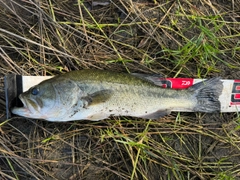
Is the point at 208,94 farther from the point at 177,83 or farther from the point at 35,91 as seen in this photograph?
the point at 35,91

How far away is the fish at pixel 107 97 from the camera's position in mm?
3092

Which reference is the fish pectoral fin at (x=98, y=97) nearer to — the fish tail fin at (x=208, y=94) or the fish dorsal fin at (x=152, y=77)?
the fish dorsal fin at (x=152, y=77)

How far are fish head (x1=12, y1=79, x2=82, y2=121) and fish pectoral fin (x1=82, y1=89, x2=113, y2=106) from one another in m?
0.11

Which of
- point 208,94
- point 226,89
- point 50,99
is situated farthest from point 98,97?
point 226,89

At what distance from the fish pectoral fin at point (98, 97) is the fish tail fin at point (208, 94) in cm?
102

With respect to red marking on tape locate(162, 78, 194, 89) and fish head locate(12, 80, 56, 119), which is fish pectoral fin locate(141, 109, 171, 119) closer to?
red marking on tape locate(162, 78, 194, 89)

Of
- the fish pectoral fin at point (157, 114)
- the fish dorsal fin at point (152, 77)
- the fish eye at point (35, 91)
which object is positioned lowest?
the fish pectoral fin at point (157, 114)

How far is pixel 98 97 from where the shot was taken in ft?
10.5

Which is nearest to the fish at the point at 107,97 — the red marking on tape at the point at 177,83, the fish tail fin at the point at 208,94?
the fish tail fin at the point at 208,94

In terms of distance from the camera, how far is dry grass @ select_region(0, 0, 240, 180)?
3492 millimetres

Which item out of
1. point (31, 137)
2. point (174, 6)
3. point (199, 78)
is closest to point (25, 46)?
point (31, 137)

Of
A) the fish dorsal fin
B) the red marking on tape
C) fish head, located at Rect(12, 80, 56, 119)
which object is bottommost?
fish head, located at Rect(12, 80, 56, 119)

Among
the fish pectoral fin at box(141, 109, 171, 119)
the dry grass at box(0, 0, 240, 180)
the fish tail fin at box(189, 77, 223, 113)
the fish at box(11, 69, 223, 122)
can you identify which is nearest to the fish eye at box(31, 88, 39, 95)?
the fish at box(11, 69, 223, 122)

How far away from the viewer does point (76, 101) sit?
316 cm
